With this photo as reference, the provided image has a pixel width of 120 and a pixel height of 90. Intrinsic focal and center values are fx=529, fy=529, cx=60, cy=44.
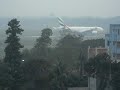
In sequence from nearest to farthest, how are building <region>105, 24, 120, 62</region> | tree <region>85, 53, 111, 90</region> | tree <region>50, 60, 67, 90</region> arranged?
tree <region>50, 60, 67, 90</region>
tree <region>85, 53, 111, 90</region>
building <region>105, 24, 120, 62</region>

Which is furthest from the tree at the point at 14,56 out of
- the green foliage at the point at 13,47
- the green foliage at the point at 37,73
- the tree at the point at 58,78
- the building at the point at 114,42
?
the building at the point at 114,42

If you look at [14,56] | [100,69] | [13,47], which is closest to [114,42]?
[100,69]

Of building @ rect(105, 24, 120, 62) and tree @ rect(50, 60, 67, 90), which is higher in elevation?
building @ rect(105, 24, 120, 62)

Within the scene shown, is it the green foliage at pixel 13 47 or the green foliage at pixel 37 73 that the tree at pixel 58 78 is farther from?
the green foliage at pixel 13 47

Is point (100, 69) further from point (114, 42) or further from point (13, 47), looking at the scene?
point (114, 42)

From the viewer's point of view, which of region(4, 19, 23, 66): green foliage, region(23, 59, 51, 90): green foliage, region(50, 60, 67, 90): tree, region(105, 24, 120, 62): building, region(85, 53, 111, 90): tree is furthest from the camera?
region(105, 24, 120, 62): building

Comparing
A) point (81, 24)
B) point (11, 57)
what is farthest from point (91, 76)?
point (81, 24)

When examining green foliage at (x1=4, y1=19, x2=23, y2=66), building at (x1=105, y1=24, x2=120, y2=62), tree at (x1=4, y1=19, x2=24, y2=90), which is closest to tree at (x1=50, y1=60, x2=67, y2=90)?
tree at (x1=4, y1=19, x2=24, y2=90)

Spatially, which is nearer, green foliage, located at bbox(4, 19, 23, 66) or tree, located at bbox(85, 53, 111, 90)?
tree, located at bbox(85, 53, 111, 90)

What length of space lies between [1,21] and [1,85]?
82.3 metres

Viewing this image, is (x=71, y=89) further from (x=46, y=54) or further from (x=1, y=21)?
(x=1, y=21)

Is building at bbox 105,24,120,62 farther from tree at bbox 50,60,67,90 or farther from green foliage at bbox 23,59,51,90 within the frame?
tree at bbox 50,60,67,90

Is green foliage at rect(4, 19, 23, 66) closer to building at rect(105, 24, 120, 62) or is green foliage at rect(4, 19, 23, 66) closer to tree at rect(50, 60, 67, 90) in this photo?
tree at rect(50, 60, 67, 90)

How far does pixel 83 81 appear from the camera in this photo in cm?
2122
